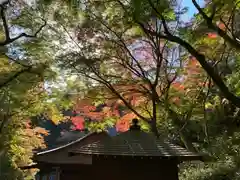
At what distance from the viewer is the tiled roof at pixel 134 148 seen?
7.21m

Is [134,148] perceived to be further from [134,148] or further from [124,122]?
[124,122]

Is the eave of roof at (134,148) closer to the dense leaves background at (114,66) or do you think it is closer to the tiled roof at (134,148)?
the tiled roof at (134,148)

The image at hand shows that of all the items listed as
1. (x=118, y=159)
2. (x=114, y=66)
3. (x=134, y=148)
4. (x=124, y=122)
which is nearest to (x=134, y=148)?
(x=134, y=148)

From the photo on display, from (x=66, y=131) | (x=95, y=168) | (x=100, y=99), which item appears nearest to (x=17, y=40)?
(x=100, y=99)

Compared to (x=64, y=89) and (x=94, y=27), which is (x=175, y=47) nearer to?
(x=94, y=27)

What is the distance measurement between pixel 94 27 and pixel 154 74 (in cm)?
273

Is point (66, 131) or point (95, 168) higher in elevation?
point (66, 131)

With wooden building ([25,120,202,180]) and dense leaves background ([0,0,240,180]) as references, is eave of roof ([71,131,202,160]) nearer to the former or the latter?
wooden building ([25,120,202,180])

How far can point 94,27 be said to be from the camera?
33.8 feet

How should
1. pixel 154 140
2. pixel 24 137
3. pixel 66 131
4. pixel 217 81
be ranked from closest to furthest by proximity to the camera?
pixel 217 81
pixel 154 140
pixel 24 137
pixel 66 131

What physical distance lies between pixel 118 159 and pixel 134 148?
47 centimetres

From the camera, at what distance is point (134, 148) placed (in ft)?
24.8

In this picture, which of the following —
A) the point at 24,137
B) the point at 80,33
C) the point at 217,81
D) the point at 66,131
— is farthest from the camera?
the point at 66,131

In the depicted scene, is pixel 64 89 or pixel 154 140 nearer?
pixel 154 140
